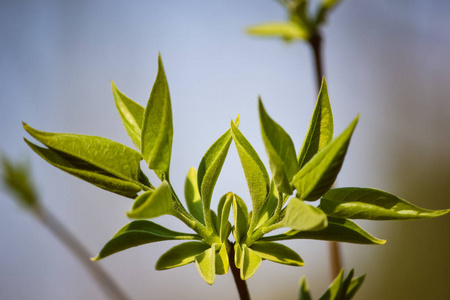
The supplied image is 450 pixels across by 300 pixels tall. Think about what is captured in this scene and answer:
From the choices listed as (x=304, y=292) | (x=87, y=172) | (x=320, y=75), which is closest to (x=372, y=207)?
(x=304, y=292)

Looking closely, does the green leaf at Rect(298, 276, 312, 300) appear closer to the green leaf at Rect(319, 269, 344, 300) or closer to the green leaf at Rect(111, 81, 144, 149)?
the green leaf at Rect(319, 269, 344, 300)

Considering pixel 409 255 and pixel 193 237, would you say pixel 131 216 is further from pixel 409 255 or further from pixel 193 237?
pixel 409 255

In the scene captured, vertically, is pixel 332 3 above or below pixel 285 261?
above

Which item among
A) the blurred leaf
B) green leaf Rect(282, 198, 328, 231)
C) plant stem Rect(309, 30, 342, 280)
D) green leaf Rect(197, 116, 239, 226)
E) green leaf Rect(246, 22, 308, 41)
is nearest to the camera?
green leaf Rect(282, 198, 328, 231)

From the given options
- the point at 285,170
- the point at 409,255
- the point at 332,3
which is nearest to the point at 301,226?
the point at 285,170

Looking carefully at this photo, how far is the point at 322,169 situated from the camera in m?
0.31

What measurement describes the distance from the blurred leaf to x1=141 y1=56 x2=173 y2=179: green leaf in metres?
1.03

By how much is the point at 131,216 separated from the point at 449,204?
14.3ft

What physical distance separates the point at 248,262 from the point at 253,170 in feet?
0.28

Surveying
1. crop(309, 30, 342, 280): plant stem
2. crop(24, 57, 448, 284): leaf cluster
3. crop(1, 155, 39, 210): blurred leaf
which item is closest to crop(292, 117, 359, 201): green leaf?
crop(24, 57, 448, 284): leaf cluster

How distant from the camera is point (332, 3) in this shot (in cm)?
92

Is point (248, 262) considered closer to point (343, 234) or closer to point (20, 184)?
point (343, 234)

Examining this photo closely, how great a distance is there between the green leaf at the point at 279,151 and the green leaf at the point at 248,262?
7 centimetres

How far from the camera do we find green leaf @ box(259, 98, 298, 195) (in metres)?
0.30
